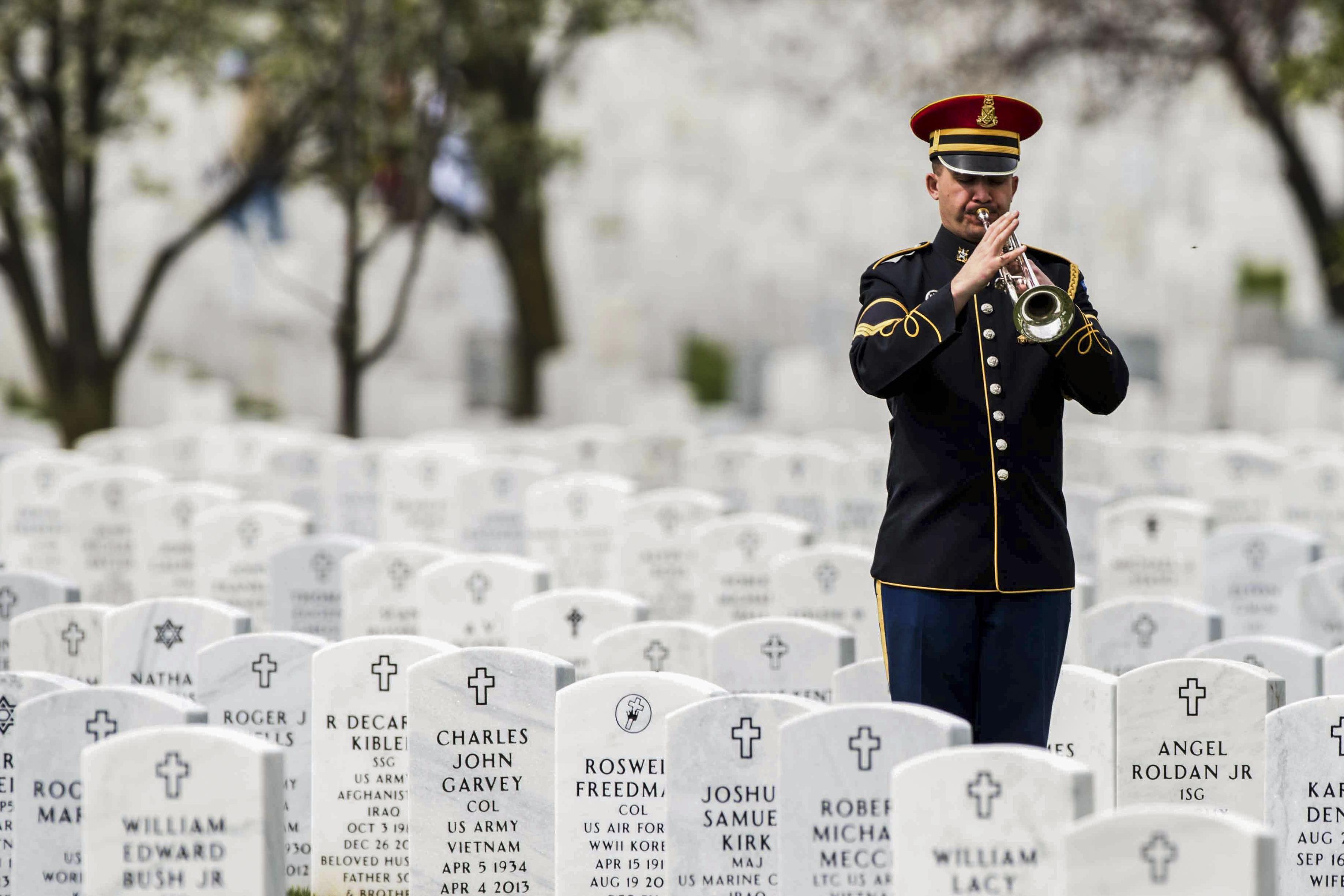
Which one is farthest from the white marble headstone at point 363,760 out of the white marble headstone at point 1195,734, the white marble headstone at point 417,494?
the white marble headstone at point 417,494

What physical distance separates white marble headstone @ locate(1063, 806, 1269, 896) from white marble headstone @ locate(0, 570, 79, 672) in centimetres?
446

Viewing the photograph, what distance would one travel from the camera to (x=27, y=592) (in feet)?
22.3

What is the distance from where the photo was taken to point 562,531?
29.8 ft

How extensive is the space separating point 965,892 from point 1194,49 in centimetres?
1217

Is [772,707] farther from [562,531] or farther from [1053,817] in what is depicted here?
[562,531]

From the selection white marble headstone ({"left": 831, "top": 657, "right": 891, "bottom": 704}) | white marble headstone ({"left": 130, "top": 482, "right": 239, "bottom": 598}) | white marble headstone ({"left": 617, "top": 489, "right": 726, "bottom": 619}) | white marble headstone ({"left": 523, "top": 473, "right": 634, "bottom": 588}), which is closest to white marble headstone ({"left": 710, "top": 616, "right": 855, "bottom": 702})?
white marble headstone ({"left": 831, "top": 657, "right": 891, "bottom": 704})

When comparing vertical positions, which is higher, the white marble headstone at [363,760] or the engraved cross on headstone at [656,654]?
the engraved cross on headstone at [656,654]

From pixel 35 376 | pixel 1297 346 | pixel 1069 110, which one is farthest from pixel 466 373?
pixel 1297 346

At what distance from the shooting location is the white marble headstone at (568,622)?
6.41 m

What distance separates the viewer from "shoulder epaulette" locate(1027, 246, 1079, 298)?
164 inches

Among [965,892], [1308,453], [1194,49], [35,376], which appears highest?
[1194,49]

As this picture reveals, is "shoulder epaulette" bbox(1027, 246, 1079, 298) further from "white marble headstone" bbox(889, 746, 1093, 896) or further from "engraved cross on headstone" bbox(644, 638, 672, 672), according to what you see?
"engraved cross on headstone" bbox(644, 638, 672, 672)

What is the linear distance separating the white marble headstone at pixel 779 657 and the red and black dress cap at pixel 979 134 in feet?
6.88

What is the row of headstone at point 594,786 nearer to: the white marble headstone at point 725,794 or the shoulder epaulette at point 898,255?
the white marble headstone at point 725,794
